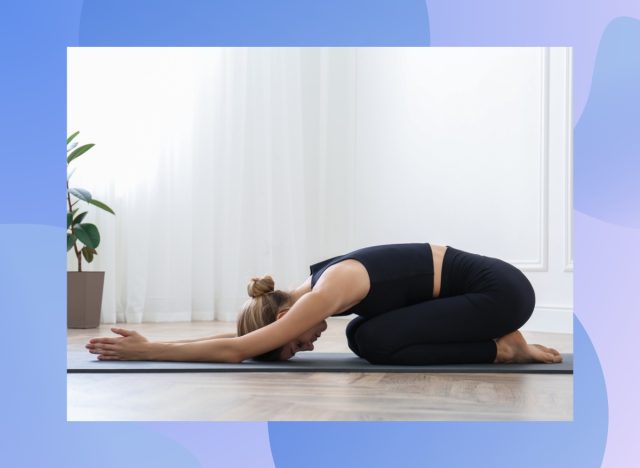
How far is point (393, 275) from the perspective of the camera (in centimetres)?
241

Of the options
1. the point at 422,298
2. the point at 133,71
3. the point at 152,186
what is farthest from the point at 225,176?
the point at 422,298

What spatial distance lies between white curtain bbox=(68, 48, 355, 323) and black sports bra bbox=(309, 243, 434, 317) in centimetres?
255

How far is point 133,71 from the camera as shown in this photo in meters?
4.89

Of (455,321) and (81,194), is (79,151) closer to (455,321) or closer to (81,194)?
(81,194)

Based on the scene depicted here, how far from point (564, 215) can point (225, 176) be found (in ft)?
6.85

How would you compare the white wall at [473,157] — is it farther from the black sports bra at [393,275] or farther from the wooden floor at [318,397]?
the wooden floor at [318,397]

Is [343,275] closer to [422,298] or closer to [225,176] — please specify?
[422,298]

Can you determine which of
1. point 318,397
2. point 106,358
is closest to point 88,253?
point 106,358

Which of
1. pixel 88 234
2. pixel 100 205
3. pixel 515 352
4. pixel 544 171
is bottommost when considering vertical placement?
pixel 515 352

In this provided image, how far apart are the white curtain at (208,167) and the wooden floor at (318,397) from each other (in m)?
2.76

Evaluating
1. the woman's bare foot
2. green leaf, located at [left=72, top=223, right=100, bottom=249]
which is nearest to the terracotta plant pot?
green leaf, located at [left=72, top=223, right=100, bottom=249]

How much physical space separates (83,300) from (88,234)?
36 cm

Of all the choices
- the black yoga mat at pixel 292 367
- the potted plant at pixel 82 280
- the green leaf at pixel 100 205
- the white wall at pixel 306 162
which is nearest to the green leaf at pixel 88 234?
the potted plant at pixel 82 280

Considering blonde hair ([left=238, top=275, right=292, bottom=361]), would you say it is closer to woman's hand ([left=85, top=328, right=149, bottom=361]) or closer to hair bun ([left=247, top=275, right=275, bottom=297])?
hair bun ([left=247, top=275, right=275, bottom=297])
